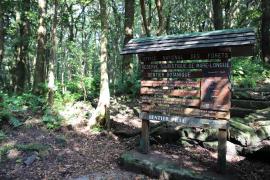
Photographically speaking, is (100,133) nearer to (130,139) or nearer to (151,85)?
(130,139)

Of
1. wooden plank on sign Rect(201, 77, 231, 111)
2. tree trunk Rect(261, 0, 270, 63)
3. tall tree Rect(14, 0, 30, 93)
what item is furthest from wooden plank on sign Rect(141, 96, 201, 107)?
tall tree Rect(14, 0, 30, 93)

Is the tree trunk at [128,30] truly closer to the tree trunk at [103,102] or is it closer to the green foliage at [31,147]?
the tree trunk at [103,102]

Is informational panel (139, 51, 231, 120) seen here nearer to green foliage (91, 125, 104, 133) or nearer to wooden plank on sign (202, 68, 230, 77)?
wooden plank on sign (202, 68, 230, 77)

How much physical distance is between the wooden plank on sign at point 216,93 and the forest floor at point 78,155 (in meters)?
1.63

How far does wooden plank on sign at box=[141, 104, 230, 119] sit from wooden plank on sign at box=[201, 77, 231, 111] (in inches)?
5.1

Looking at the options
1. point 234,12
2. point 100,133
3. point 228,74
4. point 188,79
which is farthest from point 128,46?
point 234,12

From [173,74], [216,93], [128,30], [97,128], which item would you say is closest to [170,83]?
[173,74]

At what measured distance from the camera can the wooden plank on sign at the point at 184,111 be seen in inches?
293

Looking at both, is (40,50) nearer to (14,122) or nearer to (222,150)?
(14,122)

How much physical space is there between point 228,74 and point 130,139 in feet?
14.9

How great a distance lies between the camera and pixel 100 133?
35.7 feet

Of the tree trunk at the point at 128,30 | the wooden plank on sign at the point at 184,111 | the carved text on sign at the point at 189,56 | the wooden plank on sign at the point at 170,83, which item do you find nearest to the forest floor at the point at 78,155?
the wooden plank on sign at the point at 184,111

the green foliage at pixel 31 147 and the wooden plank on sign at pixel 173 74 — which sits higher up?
the wooden plank on sign at pixel 173 74

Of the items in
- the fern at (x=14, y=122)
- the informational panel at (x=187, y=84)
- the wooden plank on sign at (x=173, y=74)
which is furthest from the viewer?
the fern at (x=14, y=122)
